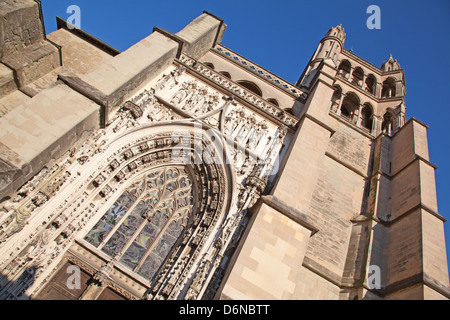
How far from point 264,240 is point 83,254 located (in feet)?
12.0

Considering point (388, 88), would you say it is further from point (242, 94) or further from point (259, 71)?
point (242, 94)

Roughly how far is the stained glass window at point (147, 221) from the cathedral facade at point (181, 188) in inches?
1.1

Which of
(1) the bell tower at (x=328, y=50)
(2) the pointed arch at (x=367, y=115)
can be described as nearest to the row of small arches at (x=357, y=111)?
(2) the pointed arch at (x=367, y=115)

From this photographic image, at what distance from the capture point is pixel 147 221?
753 centimetres

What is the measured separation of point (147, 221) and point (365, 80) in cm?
1348

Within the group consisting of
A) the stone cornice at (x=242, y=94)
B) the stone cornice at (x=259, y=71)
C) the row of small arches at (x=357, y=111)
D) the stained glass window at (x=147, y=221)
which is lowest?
the stained glass window at (x=147, y=221)

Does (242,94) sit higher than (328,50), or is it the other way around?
(328,50)

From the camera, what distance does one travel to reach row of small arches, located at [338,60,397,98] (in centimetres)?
1545

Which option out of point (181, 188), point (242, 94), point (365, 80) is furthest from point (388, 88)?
point (181, 188)

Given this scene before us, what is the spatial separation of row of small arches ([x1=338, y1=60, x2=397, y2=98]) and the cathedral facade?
5192 mm

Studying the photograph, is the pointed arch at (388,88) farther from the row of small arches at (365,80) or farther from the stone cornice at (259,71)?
the stone cornice at (259,71)

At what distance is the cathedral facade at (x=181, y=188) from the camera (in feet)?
18.9
